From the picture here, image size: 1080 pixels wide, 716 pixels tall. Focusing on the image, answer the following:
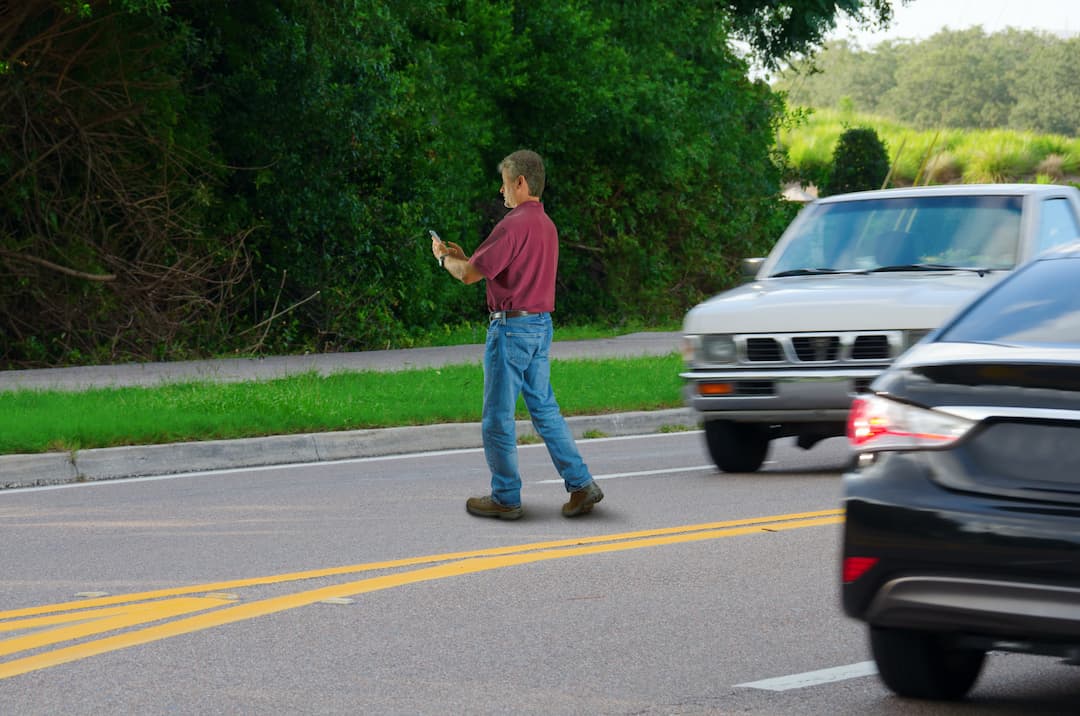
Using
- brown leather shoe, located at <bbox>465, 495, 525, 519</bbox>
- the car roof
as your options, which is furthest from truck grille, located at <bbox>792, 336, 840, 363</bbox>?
brown leather shoe, located at <bbox>465, 495, 525, 519</bbox>

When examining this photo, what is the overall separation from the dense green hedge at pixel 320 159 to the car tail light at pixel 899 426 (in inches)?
565

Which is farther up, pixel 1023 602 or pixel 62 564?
pixel 1023 602

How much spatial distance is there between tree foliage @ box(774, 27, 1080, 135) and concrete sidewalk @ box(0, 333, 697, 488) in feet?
288

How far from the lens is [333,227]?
23.7 m

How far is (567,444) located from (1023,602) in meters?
4.98

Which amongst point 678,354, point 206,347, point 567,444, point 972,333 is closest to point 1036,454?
point 972,333

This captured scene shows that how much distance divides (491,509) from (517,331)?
102 cm

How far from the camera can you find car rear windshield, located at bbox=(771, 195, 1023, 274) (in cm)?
1173

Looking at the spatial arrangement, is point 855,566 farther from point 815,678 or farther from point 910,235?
point 910,235

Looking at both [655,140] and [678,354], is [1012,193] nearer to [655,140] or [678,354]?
[678,354]

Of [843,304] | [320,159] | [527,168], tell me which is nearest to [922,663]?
[527,168]

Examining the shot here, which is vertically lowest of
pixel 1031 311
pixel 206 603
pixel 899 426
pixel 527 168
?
pixel 206 603

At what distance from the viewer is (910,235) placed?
12008mm

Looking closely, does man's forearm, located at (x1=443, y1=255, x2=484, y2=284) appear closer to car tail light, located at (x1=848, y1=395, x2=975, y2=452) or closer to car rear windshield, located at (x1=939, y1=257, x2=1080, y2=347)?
car rear windshield, located at (x1=939, y1=257, x2=1080, y2=347)
